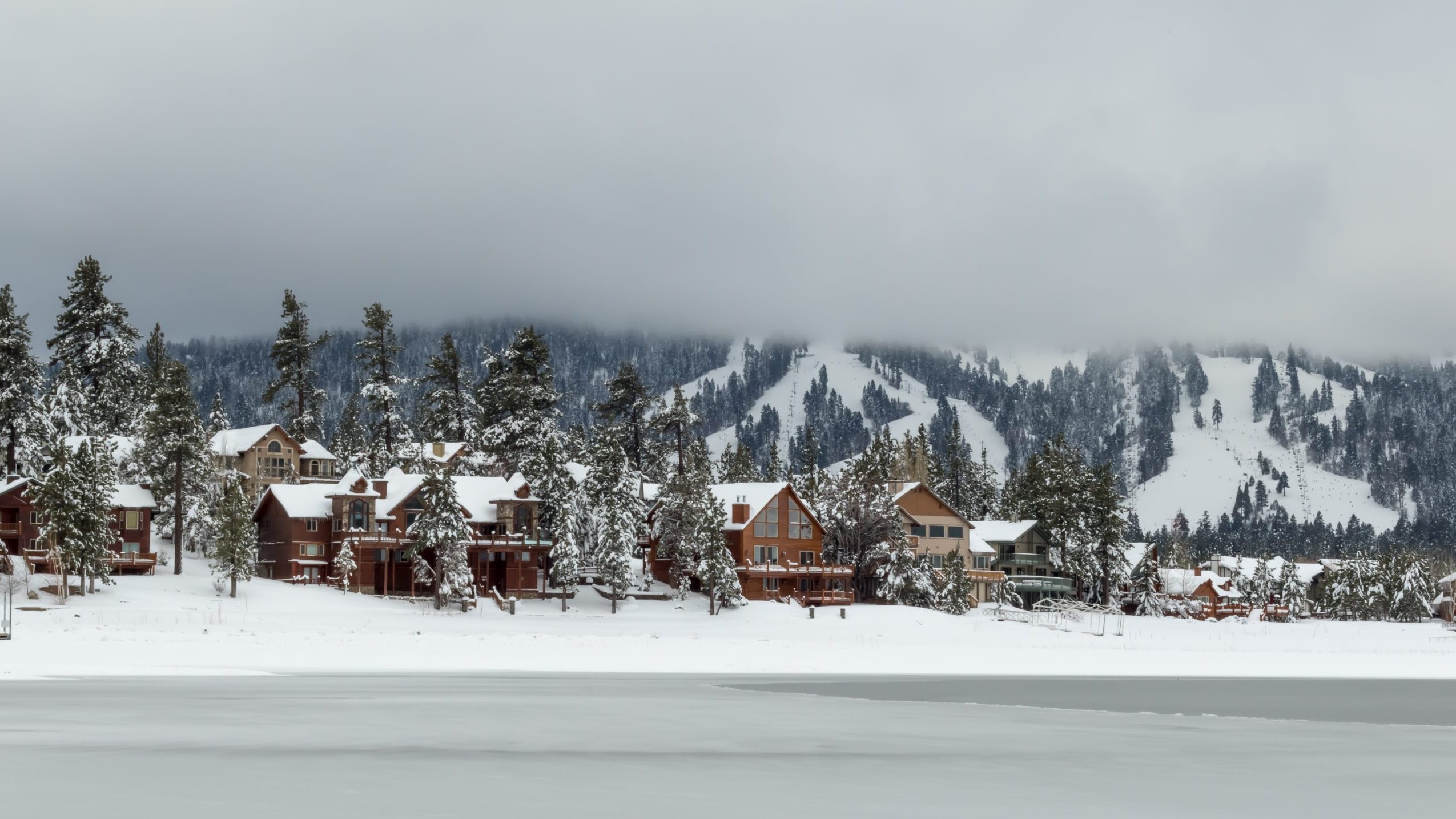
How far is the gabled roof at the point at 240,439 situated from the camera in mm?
136500

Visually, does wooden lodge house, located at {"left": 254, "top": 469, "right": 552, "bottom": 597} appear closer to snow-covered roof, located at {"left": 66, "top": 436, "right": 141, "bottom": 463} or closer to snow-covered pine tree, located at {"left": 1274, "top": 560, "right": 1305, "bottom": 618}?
snow-covered roof, located at {"left": 66, "top": 436, "right": 141, "bottom": 463}

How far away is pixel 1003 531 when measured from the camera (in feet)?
475

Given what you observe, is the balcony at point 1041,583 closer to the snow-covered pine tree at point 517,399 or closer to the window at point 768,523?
the window at point 768,523

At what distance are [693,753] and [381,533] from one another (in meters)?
85.8

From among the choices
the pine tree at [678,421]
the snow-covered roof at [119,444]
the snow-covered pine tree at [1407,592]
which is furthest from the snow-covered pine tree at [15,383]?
the snow-covered pine tree at [1407,592]

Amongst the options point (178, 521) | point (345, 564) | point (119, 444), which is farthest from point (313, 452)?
point (178, 521)

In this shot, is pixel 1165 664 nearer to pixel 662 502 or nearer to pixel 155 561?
pixel 662 502

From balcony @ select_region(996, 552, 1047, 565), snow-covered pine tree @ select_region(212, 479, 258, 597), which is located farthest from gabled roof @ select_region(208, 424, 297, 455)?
balcony @ select_region(996, 552, 1047, 565)

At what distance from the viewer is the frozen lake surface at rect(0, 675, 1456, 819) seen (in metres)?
17.3

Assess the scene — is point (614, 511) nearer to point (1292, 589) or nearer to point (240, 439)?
point (240, 439)

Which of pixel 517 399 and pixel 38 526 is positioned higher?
pixel 517 399

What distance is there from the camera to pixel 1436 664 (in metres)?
63.2

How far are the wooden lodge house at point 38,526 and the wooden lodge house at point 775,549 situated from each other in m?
35.8

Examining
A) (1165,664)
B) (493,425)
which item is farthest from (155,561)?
(1165,664)
